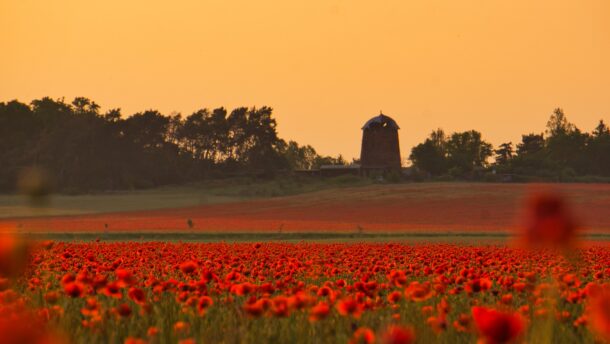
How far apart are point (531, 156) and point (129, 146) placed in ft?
198

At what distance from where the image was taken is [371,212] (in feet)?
257

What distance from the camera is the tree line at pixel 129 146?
125375 mm

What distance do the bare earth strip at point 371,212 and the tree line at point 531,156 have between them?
21.6 metres

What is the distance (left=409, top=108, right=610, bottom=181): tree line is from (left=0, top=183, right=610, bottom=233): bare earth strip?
21.6 m

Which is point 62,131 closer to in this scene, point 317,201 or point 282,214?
point 317,201

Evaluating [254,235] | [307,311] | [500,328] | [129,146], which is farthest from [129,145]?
[500,328]

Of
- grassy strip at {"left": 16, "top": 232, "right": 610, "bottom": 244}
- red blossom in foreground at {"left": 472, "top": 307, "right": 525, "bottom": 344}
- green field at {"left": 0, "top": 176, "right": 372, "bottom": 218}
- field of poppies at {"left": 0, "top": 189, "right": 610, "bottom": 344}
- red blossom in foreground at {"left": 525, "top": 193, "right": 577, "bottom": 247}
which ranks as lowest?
grassy strip at {"left": 16, "top": 232, "right": 610, "bottom": 244}

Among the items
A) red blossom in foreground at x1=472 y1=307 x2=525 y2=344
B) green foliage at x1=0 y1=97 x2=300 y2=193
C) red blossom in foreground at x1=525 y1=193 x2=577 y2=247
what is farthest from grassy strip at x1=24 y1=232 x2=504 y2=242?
green foliage at x1=0 y1=97 x2=300 y2=193

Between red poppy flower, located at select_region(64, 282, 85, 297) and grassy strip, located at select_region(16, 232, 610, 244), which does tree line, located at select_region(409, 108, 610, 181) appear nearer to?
grassy strip, located at select_region(16, 232, 610, 244)

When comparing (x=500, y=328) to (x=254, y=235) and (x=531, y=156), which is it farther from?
(x=531, y=156)

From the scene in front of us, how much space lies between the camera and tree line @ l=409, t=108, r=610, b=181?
12244 centimetres

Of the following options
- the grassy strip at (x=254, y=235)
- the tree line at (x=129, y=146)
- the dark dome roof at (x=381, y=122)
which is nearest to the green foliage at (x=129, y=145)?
the tree line at (x=129, y=146)

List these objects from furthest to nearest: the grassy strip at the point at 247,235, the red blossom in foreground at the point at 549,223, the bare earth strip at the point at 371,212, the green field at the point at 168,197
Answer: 1. the green field at the point at 168,197
2. the bare earth strip at the point at 371,212
3. the grassy strip at the point at 247,235
4. the red blossom in foreground at the point at 549,223

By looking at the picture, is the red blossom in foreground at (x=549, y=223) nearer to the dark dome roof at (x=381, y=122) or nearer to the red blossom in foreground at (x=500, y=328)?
the red blossom in foreground at (x=500, y=328)
